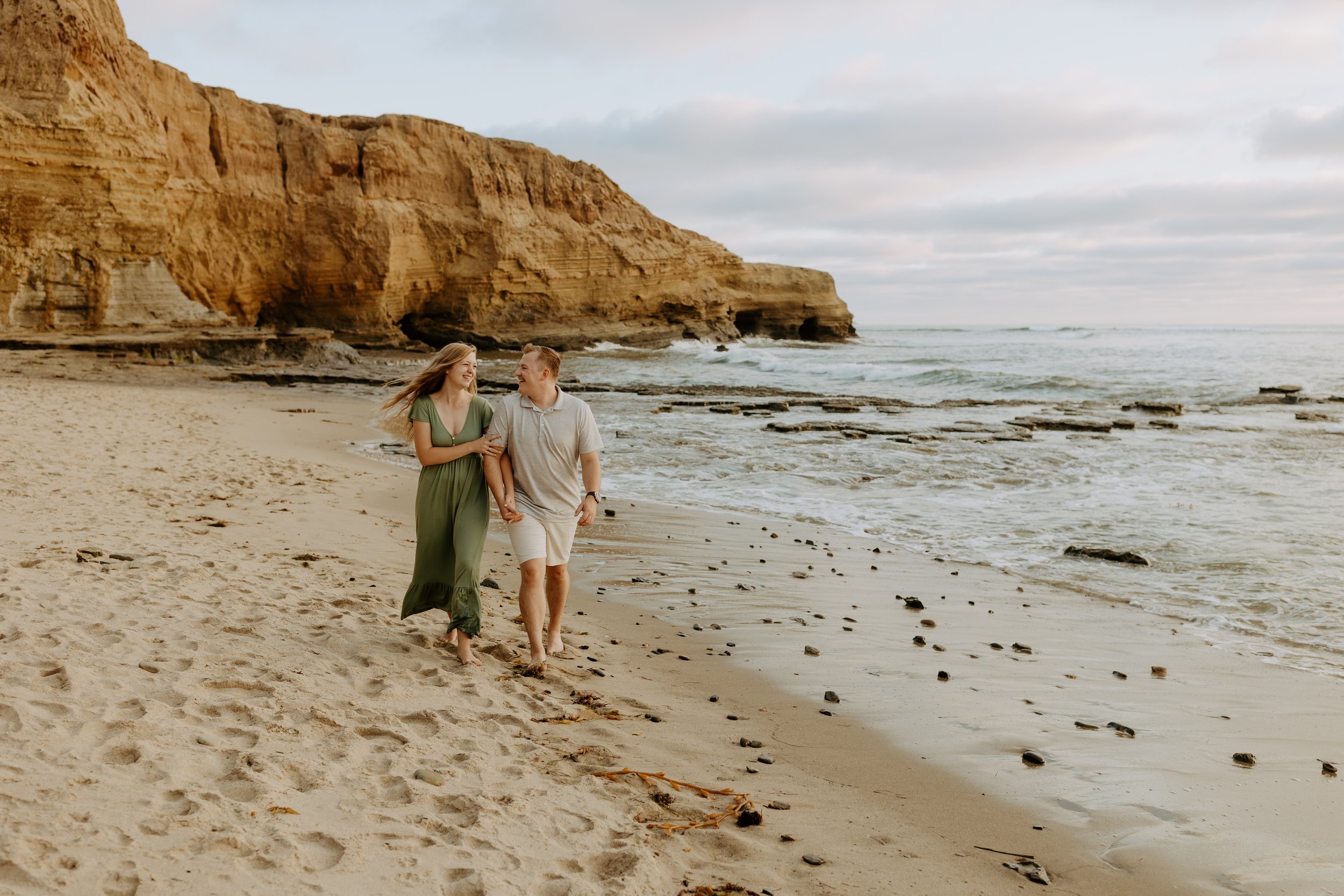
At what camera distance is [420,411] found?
14.5 ft

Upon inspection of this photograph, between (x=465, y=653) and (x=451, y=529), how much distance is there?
0.59 metres

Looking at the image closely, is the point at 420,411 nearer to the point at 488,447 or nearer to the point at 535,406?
the point at 488,447

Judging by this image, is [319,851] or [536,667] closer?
[319,851]

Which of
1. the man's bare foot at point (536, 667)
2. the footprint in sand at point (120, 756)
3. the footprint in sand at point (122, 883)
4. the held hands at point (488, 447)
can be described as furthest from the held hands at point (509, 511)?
the footprint in sand at point (122, 883)

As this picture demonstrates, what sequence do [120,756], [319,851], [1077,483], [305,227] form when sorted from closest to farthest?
1. [319,851]
2. [120,756]
3. [1077,483]
4. [305,227]

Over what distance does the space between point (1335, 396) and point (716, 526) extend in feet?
74.6

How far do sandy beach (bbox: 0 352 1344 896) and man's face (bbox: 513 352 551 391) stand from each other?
1.37 metres

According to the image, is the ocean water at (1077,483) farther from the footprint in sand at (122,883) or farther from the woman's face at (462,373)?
the footprint in sand at (122,883)

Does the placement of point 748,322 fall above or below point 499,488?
above

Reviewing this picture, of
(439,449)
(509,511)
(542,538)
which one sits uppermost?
(439,449)

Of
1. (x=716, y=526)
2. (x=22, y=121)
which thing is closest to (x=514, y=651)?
(x=716, y=526)

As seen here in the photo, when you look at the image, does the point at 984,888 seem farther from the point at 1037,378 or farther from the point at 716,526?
the point at 1037,378

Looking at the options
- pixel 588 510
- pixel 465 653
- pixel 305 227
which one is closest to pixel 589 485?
pixel 588 510

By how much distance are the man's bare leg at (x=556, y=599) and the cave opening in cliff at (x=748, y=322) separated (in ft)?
158
